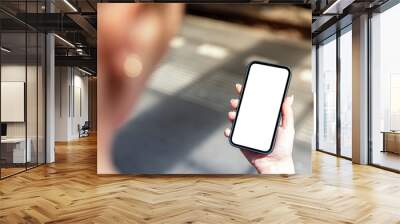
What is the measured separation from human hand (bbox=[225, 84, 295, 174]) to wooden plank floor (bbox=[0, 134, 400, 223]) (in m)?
0.20

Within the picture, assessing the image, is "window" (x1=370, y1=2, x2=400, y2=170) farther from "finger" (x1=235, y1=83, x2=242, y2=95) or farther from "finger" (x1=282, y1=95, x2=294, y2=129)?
"finger" (x1=235, y1=83, x2=242, y2=95)

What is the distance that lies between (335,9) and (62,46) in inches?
343

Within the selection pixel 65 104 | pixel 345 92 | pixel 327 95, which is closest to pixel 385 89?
pixel 345 92

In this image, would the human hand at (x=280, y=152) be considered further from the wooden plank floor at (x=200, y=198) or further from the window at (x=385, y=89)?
the window at (x=385, y=89)

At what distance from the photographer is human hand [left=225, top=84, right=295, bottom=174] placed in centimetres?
580

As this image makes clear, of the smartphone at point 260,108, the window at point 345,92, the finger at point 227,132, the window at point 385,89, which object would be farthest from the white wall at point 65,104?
the window at point 385,89

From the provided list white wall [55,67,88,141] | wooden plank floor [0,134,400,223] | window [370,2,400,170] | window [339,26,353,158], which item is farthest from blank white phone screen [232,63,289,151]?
white wall [55,67,88,141]

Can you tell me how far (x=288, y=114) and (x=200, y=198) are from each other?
2.06 meters

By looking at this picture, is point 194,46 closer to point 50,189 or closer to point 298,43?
point 298,43

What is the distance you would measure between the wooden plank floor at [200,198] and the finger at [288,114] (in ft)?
2.85

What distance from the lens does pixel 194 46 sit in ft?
20.0

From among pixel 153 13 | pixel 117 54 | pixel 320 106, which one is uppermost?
pixel 153 13

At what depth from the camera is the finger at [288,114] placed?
19.0 feet

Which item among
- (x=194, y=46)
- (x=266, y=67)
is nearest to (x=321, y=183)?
(x=266, y=67)
